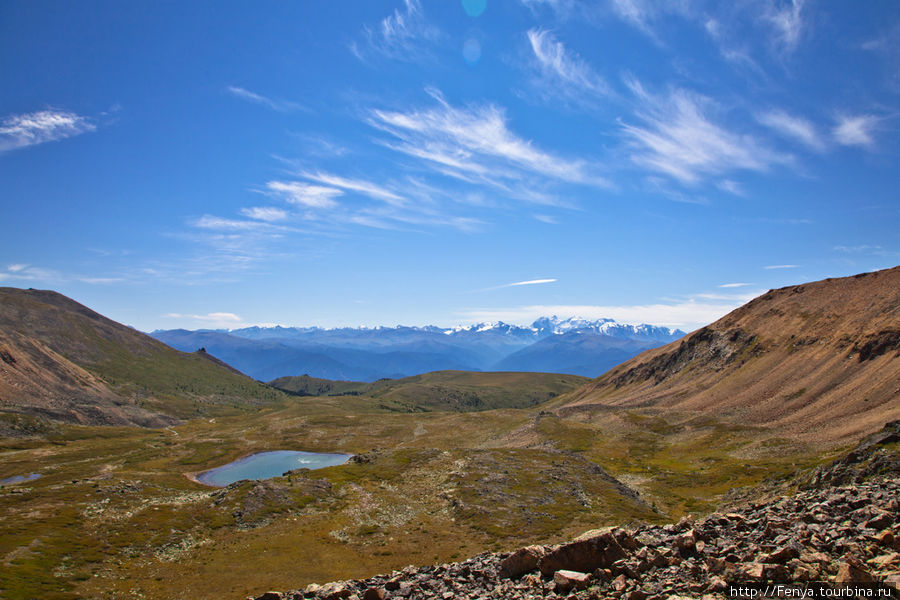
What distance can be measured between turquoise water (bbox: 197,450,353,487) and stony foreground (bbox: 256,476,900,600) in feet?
369

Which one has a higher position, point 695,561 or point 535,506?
point 695,561

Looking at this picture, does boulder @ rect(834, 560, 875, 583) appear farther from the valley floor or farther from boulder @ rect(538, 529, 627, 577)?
the valley floor

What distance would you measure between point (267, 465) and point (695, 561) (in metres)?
155

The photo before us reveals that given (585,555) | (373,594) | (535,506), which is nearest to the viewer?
(585,555)

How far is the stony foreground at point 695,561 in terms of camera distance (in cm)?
2231

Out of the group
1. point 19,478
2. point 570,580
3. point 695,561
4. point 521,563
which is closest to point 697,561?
point 695,561

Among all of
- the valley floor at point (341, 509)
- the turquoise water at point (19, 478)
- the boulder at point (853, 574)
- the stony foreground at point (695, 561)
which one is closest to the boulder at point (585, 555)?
the stony foreground at point (695, 561)

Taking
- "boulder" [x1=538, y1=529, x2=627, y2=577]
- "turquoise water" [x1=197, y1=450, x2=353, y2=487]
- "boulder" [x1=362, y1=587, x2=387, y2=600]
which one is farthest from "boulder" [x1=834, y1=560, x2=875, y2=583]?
"turquoise water" [x1=197, y1=450, x2=353, y2=487]

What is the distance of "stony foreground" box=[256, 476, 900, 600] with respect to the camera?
2231 centimetres

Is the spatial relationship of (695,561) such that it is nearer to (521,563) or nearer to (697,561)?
(697,561)

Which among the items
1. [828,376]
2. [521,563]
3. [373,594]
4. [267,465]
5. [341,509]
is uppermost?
[828,376]

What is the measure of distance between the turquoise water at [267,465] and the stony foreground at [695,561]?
369 ft

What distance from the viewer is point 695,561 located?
26.9m

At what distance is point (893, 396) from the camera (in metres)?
114
